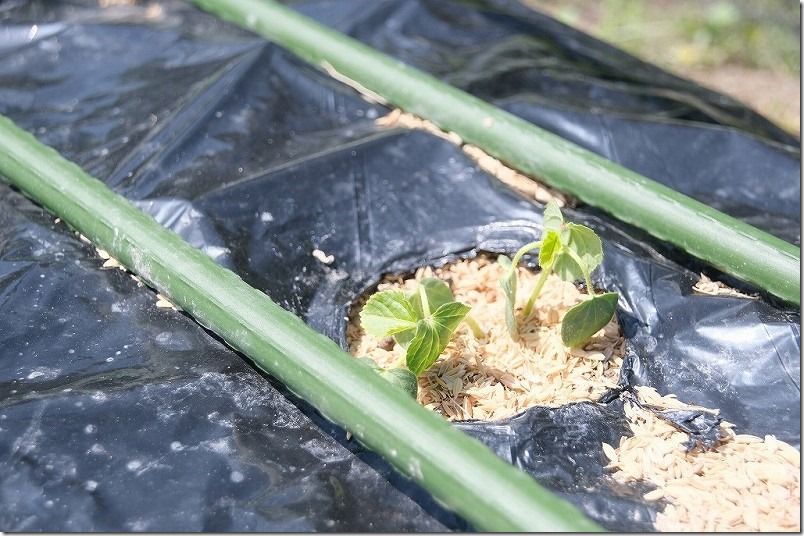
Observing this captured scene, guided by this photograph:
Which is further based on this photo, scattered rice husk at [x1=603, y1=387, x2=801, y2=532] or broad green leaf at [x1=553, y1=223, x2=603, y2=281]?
broad green leaf at [x1=553, y1=223, x2=603, y2=281]

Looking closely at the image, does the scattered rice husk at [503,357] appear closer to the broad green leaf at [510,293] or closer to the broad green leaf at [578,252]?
the broad green leaf at [510,293]

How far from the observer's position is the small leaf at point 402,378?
183 centimetres

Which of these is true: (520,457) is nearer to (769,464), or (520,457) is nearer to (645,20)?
(769,464)

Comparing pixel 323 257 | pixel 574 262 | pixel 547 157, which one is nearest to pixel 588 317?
pixel 574 262

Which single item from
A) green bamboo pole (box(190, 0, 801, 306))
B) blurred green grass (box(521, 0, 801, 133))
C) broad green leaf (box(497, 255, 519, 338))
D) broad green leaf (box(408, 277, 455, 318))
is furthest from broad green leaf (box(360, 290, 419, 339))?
blurred green grass (box(521, 0, 801, 133))

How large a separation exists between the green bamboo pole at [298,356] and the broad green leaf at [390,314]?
7.2 inches

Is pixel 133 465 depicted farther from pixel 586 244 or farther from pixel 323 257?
pixel 586 244

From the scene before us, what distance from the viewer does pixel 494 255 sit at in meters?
2.34

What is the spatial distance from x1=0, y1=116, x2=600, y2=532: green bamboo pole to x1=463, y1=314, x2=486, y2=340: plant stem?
436 millimetres

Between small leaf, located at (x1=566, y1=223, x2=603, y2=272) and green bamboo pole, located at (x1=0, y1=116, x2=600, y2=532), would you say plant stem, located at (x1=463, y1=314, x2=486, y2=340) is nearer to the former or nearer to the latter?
small leaf, located at (x1=566, y1=223, x2=603, y2=272)

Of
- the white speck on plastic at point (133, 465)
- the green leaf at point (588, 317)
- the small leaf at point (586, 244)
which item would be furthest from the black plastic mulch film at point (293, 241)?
the small leaf at point (586, 244)

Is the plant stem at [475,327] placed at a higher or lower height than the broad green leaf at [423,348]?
lower

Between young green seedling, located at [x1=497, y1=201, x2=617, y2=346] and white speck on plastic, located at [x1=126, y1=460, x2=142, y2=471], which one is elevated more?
young green seedling, located at [x1=497, y1=201, x2=617, y2=346]

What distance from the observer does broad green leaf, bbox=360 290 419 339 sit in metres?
1.90
